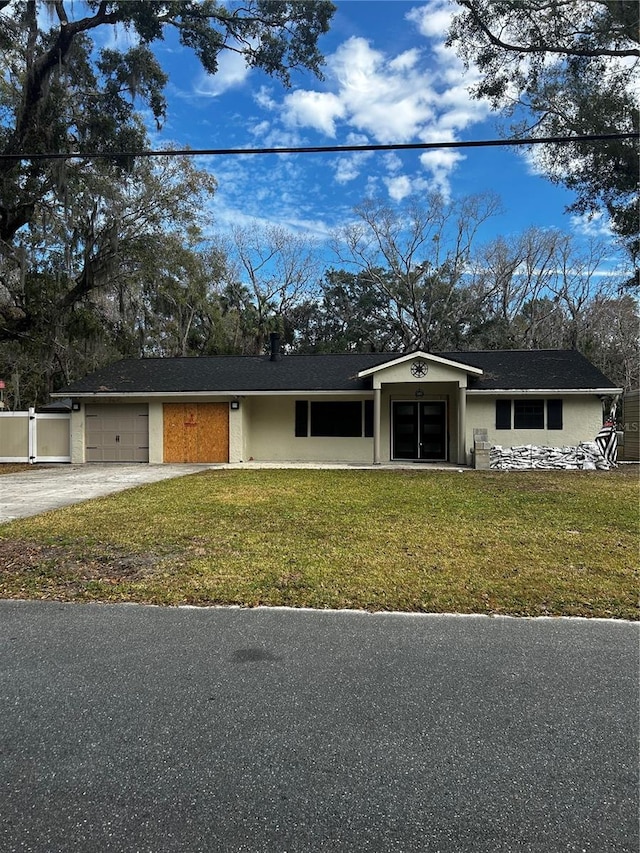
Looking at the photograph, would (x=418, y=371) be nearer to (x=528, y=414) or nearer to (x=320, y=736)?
(x=528, y=414)

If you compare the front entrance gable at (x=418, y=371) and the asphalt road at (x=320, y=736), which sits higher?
the front entrance gable at (x=418, y=371)

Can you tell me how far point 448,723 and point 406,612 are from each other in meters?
1.43

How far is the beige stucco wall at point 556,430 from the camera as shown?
15.1 m

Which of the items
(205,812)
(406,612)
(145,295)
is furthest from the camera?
(145,295)

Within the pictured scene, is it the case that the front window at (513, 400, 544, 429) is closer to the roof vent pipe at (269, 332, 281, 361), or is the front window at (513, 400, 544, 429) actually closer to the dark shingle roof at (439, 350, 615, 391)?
the dark shingle roof at (439, 350, 615, 391)

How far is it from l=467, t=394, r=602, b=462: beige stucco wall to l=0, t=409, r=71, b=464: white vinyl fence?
43.5 ft

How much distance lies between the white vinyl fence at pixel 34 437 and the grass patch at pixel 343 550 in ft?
30.3

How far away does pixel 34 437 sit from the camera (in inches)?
682

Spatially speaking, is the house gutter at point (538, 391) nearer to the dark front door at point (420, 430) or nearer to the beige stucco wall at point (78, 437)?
the dark front door at point (420, 430)

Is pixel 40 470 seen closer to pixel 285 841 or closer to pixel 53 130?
pixel 53 130

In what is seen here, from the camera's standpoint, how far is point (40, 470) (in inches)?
593

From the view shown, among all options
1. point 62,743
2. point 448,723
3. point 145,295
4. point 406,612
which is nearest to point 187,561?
point 406,612

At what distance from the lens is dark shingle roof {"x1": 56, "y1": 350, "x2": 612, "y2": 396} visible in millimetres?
15648

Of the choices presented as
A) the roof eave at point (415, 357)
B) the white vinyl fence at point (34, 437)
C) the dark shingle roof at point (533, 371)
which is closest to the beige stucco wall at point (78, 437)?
the white vinyl fence at point (34, 437)
